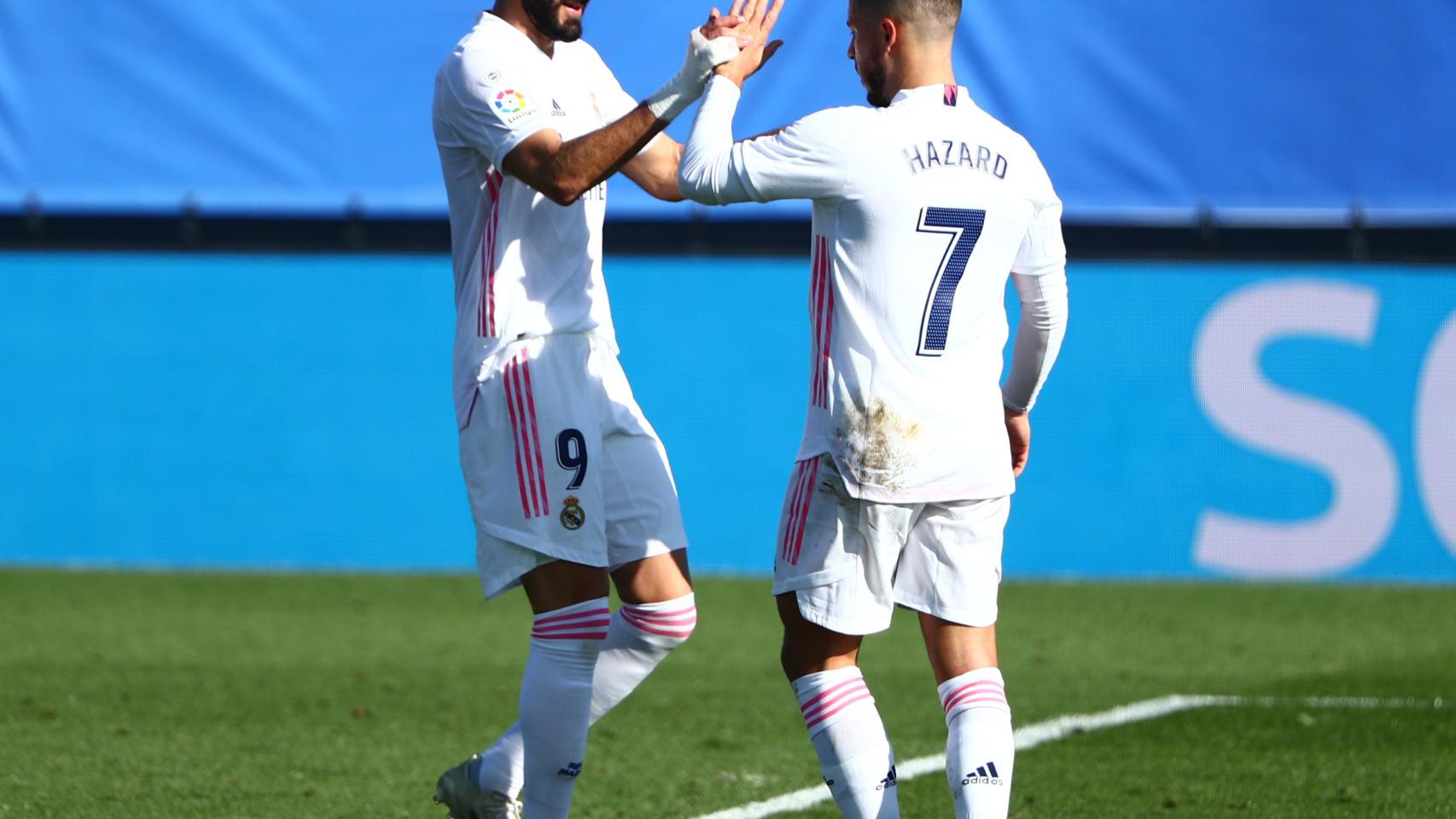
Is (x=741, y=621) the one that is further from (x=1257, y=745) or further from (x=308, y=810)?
(x=308, y=810)

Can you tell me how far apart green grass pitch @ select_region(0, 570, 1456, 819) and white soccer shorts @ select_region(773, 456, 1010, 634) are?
1314mm

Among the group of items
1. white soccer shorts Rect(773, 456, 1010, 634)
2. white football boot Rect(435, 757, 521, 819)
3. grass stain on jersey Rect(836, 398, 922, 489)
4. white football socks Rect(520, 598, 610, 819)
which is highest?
grass stain on jersey Rect(836, 398, 922, 489)

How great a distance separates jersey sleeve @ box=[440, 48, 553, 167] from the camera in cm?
368

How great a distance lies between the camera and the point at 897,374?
334 centimetres

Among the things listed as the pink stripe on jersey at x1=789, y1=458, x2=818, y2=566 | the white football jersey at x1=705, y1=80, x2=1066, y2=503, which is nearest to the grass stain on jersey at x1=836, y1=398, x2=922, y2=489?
the white football jersey at x1=705, y1=80, x2=1066, y2=503

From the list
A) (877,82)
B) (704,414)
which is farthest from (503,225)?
(704,414)

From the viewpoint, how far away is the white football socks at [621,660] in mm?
4039

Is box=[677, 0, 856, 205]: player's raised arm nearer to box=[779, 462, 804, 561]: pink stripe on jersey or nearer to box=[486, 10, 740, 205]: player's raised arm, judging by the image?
box=[486, 10, 740, 205]: player's raised arm

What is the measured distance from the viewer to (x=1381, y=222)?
1076cm

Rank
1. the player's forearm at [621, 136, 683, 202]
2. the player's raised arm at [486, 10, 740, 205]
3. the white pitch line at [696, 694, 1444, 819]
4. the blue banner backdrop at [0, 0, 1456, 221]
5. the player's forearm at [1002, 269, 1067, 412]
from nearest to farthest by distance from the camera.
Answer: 1. the player's raised arm at [486, 10, 740, 205]
2. the player's forearm at [1002, 269, 1067, 412]
3. the player's forearm at [621, 136, 683, 202]
4. the white pitch line at [696, 694, 1444, 819]
5. the blue banner backdrop at [0, 0, 1456, 221]

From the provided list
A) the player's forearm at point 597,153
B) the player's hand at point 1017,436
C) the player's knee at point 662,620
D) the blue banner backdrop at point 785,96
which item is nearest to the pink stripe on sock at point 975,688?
the player's hand at point 1017,436

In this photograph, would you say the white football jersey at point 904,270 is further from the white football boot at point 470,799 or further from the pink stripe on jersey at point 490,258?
the white football boot at point 470,799

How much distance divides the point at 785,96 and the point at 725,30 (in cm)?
785

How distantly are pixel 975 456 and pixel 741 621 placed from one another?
5.40 meters
